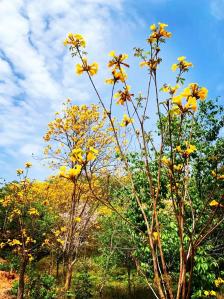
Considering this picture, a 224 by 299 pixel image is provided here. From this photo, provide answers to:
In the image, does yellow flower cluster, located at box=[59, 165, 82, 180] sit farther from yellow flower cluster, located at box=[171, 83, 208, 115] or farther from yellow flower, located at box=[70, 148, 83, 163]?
yellow flower cluster, located at box=[171, 83, 208, 115]

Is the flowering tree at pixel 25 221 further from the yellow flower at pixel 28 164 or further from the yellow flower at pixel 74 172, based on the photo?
the yellow flower at pixel 74 172

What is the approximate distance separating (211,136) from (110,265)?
8.60 metres

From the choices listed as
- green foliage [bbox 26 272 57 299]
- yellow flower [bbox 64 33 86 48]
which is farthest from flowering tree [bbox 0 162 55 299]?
yellow flower [bbox 64 33 86 48]

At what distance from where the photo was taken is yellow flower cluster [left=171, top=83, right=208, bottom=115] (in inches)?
84.8

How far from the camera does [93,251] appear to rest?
25.7m

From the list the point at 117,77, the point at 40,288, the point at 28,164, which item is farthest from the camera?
the point at 40,288

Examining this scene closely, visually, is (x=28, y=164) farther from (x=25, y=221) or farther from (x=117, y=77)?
(x=25, y=221)

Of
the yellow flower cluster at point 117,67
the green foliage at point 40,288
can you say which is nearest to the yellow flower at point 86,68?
the yellow flower cluster at point 117,67

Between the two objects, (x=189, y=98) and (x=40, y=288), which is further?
(x=40, y=288)

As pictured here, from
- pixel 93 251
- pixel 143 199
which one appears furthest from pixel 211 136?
pixel 93 251

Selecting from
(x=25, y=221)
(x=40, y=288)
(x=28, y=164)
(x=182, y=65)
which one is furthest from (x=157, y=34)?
(x=25, y=221)

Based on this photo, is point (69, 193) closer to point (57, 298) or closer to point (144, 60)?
point (57, 298)

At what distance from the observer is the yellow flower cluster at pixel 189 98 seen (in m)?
2.15

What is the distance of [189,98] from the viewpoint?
7.14 feet
